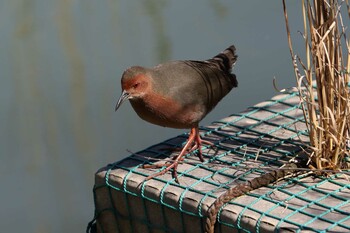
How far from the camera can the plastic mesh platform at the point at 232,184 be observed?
5188mm

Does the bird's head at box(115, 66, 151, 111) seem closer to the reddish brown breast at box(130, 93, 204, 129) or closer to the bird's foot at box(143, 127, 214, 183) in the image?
the reddish brown breast at box(130, 93, 204, 129)

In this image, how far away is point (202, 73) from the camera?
6555 millimetres

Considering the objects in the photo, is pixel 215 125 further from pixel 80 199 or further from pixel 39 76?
pixel 39 76

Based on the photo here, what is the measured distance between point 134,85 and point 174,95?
0.89 ft

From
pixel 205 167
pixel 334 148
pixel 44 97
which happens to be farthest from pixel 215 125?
pixel 44 97

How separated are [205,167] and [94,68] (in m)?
2.78

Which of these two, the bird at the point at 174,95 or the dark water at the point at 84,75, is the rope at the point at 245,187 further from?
the dark water at the point at 84,75

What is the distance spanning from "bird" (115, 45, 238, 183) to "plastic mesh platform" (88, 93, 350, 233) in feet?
0.59

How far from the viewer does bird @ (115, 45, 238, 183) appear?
6.25 meters

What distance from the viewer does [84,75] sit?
331 inches

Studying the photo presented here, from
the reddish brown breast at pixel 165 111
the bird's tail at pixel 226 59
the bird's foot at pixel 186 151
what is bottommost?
the bird's foot at pixel 186 151

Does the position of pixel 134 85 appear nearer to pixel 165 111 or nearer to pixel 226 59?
pixel 165 111

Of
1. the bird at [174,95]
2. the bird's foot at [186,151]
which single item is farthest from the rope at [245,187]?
the bird at [174,95]

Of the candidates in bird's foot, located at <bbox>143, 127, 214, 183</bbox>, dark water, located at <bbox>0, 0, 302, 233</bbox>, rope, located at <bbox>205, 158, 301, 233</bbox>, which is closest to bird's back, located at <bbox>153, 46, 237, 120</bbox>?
bird's foot, located at <bbox>143, 127, 214, 183</bbox>
